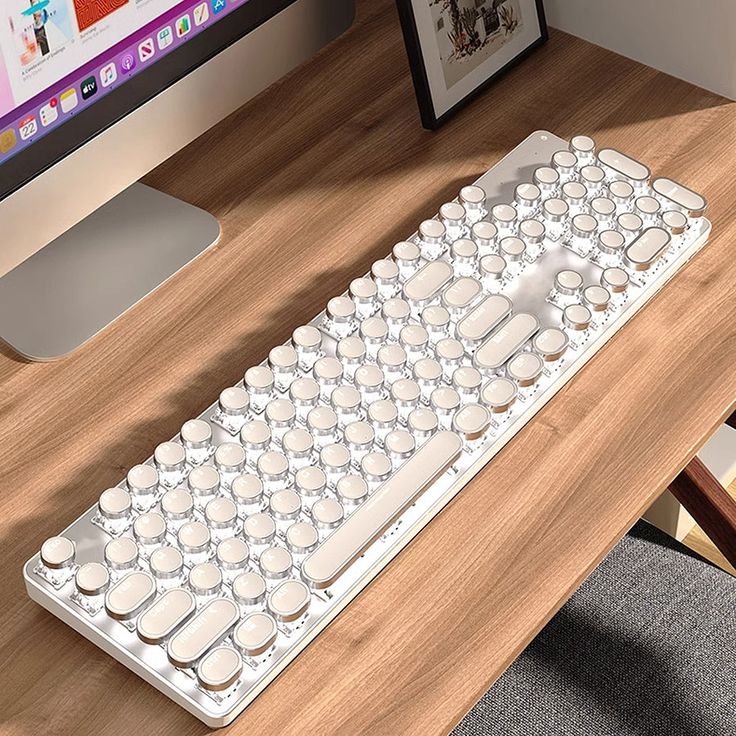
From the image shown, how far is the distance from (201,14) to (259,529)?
1.24 ft

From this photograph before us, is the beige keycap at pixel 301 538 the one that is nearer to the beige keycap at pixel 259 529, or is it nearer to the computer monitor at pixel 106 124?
the beige keycap at pixel 259 529

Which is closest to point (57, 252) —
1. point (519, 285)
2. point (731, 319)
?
point (519, 285)

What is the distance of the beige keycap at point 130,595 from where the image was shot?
66 cm

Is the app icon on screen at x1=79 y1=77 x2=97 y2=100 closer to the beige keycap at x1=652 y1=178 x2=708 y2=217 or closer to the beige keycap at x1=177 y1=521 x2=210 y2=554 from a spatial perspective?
the beige keycap at x1=177 y1=521 x2=210 y2=554

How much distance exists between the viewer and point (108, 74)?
0.80 metres

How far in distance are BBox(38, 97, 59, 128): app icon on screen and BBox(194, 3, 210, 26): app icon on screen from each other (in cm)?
13

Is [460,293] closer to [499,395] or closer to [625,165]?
[499,395]

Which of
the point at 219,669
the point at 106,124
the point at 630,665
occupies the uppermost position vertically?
the point at 106,124

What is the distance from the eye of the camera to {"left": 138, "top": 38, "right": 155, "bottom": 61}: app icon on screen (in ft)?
2.66

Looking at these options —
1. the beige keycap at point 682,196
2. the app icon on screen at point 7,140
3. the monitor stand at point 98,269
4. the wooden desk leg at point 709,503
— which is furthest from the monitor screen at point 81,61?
the wooden desk leg at point 709,503

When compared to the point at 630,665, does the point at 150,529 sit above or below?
above

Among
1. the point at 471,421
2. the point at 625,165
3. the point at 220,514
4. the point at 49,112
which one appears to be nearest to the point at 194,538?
the point at 220,514

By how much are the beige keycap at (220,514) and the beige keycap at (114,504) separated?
5 centimetres

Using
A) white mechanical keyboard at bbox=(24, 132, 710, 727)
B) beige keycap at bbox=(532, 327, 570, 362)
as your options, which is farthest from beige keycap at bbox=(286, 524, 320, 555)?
beige keycap at bbox=(532, 327, 570, 362)
